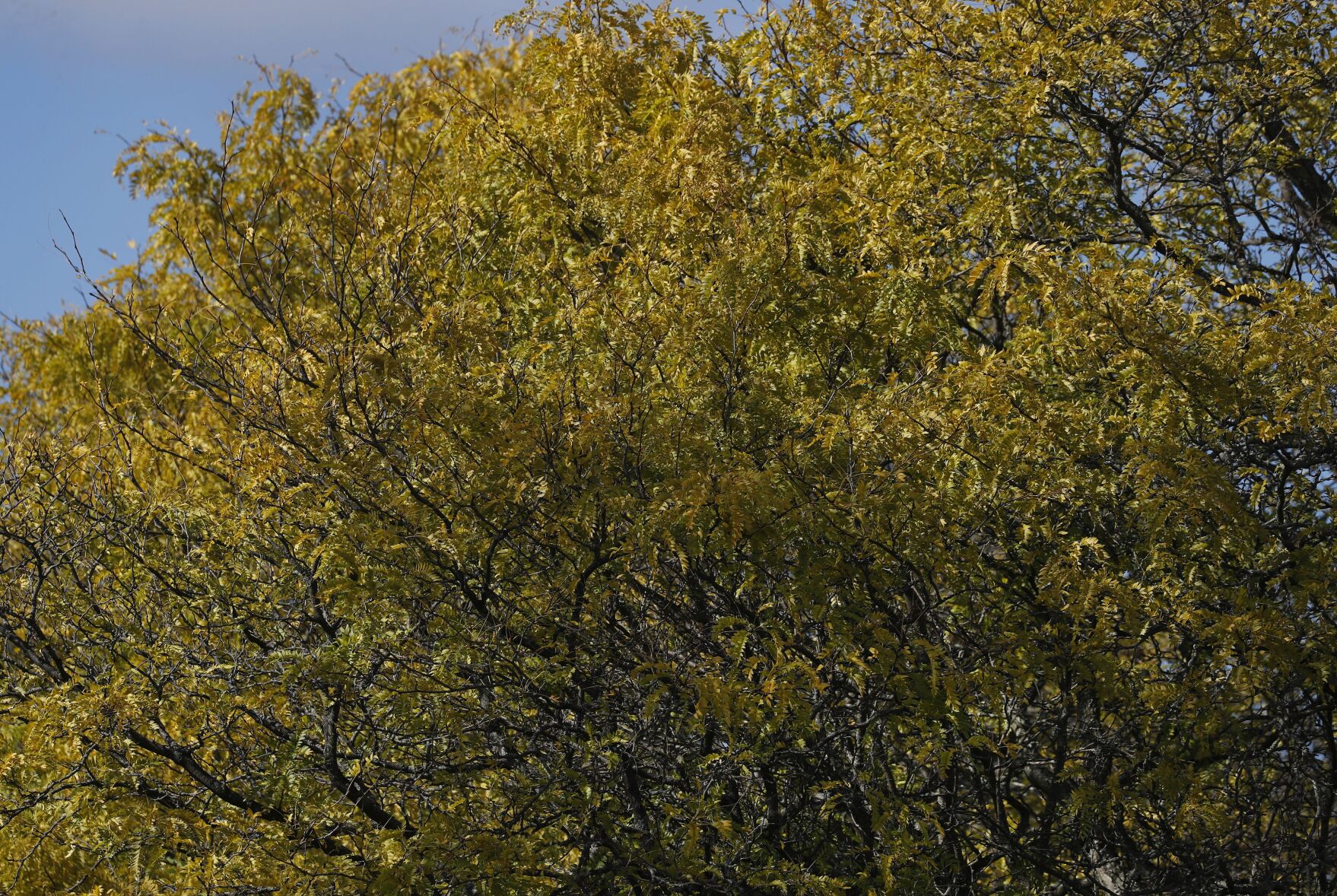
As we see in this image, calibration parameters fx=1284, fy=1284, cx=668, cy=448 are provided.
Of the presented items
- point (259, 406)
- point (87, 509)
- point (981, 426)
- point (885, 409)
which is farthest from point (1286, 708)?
point (87, 509)

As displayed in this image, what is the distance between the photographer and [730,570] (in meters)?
4.65

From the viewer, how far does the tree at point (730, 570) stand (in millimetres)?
4285

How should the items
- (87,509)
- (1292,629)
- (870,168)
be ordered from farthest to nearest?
1. (870,168)
2. (87,509)
3. (1292,629)

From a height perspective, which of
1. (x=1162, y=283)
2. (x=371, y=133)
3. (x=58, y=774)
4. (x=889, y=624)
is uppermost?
(x=371, y=133)

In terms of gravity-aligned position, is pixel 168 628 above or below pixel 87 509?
below

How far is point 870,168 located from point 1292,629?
316 cm

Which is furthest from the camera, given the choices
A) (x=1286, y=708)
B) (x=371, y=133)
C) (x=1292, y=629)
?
(x=371, y=133)

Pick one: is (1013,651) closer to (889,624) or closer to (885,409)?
(889,624)

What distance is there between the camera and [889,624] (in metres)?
4.61

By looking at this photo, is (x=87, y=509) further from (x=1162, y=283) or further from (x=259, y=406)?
(x=1162, y=283)

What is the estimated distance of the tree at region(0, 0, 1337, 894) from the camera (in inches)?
169

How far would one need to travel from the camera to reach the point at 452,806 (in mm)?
4516

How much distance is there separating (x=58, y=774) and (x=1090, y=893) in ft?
13.4

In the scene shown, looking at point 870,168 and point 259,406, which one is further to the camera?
point 870,168
